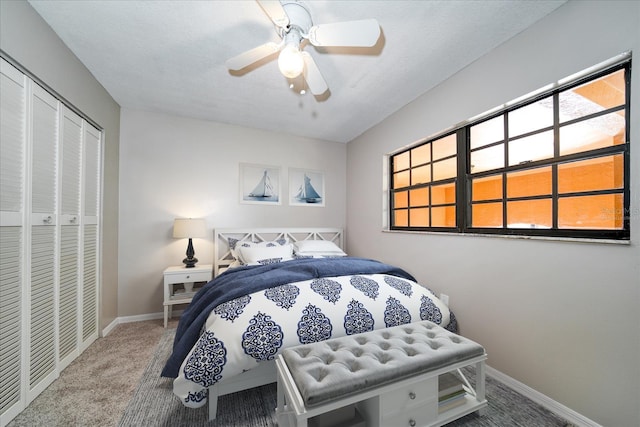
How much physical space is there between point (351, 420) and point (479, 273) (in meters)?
1.51

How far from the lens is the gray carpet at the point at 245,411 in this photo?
4.66 ft

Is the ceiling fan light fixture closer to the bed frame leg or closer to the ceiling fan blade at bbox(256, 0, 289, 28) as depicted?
the ceiling fan blade at bbox(256, 0, 289, 28)

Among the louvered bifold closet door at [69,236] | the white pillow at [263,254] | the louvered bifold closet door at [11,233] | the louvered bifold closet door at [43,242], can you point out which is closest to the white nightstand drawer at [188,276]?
the white pillow at [263,254]

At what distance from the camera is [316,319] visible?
4.98 ft

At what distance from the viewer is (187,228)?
2.88 meters

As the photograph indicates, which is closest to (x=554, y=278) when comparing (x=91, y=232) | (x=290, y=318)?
(x=290, y=318)

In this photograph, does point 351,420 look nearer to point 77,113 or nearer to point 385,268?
point 385,268

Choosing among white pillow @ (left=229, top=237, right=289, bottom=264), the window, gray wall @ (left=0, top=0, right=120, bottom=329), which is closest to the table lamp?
white pillow @ (left=229, top=237, right=289, bottom=264)

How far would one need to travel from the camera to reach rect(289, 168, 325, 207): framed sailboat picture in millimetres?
3789

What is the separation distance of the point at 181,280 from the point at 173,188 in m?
1.18

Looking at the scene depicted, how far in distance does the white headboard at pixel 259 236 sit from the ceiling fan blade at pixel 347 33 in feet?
8.39

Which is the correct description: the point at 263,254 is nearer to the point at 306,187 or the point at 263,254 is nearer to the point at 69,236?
the point at 306,187

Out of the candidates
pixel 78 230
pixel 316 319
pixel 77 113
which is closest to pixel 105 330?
pixel 78 230

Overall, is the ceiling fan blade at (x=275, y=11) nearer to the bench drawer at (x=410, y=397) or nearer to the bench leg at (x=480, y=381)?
the bench drawer at (x=410, y=397)
